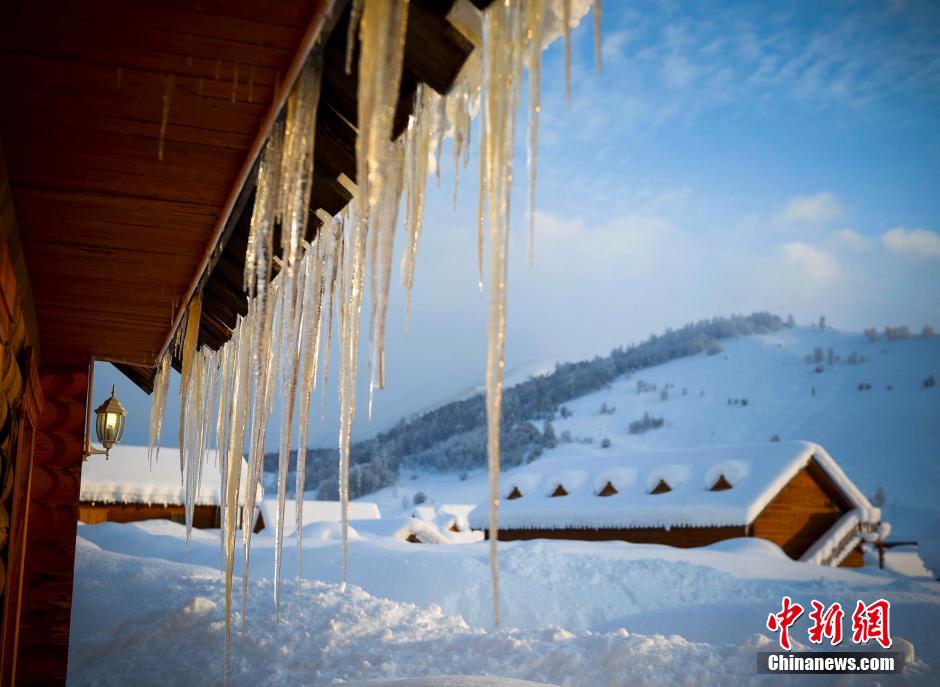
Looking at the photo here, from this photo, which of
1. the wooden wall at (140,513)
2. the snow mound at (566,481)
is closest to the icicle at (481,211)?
the snow mound at (566,481)

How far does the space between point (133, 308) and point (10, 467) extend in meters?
0.98

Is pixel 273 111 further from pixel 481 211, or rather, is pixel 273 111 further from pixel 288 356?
pixel 288 356

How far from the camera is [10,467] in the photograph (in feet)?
11.5

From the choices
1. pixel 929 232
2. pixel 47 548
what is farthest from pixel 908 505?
pixel 929 232

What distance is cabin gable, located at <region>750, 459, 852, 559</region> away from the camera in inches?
729

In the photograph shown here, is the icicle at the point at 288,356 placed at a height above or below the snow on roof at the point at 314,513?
above

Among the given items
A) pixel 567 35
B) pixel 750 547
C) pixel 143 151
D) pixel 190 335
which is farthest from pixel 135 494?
pixel 567 35

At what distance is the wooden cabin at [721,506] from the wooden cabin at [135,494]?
9.03m

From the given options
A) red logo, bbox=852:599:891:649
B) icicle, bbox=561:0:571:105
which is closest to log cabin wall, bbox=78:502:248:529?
red logo, bbox=852:599:891:649

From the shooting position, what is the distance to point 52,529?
529 centimetres

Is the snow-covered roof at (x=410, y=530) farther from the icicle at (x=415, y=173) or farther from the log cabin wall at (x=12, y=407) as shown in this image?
the icicle at (x=415, y=173)

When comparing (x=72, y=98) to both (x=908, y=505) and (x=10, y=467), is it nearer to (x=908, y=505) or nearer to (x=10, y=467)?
(x=10, y=467)

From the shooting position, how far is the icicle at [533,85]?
59.8 inches

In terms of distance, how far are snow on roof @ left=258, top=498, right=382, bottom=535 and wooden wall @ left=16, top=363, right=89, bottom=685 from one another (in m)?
14.0
